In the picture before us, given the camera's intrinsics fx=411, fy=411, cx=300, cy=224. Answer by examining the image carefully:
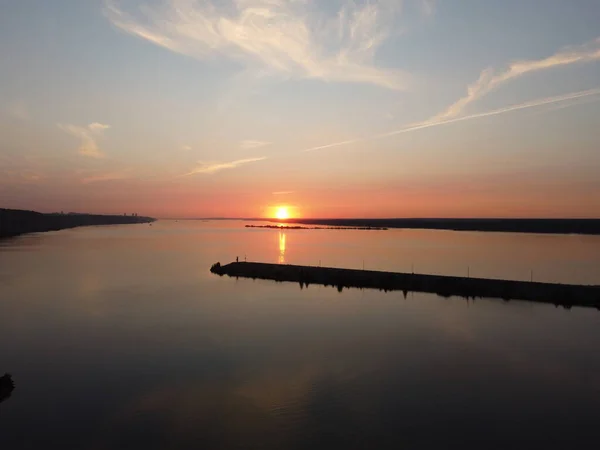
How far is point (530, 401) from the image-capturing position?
55.1ft

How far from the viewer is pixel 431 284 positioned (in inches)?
1556

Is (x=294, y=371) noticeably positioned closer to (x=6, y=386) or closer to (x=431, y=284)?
(x=6, y=386)

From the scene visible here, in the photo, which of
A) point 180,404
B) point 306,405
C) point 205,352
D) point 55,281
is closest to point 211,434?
point 180,404

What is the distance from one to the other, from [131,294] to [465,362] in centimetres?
3076

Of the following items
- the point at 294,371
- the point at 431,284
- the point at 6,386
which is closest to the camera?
the point at 6,386

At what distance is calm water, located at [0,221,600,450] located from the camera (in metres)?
14.4

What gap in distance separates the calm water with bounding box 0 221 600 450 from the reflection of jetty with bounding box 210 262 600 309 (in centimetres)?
202

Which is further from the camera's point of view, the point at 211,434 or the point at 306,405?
the point at 306,405

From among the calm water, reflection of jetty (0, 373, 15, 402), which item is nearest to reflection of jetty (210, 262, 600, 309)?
the calm water

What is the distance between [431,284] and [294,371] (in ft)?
77.2

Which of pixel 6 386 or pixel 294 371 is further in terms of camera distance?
pixel 294 371

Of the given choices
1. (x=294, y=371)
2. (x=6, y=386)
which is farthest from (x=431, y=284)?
(x=6, y=386)

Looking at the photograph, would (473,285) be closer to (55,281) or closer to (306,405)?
(306,405)

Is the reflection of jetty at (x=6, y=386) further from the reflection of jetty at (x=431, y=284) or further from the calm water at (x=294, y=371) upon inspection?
the reflection of jetty at (x=431, y=284)
